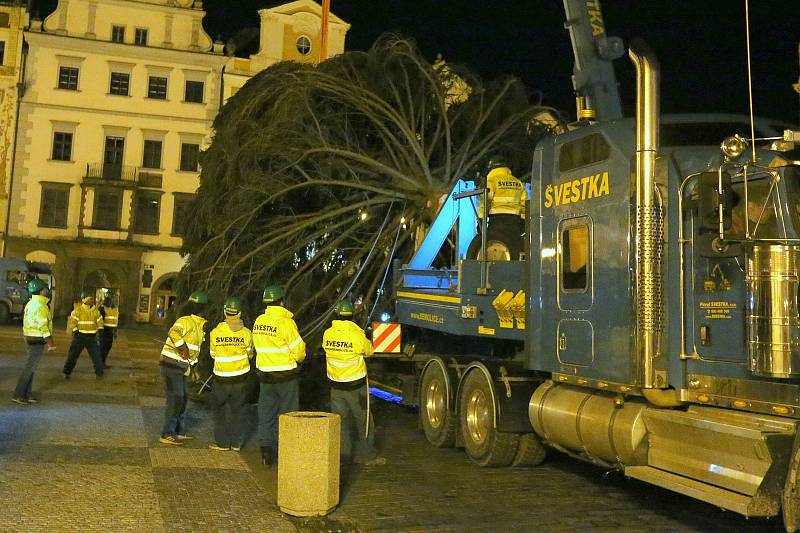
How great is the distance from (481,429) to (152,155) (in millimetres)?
34245

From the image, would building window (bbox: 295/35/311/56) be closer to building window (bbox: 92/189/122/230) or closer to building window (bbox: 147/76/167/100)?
building window (bbox: 147/76/167/100)

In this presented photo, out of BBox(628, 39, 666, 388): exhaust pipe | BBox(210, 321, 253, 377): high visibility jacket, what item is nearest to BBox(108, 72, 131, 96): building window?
BBox(210, 321, 253, 377): high visibility jacket

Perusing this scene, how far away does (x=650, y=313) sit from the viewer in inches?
235

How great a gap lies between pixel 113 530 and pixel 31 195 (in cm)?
3636

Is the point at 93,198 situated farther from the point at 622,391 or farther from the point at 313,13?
the point at 622,391

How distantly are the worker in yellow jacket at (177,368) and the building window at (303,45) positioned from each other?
3108 cm

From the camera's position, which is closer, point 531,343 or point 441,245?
point 531,343

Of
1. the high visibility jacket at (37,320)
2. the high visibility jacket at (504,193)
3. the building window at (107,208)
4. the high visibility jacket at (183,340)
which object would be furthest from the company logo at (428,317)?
the building window at (107,208)

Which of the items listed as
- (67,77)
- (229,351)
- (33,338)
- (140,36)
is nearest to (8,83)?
(67,77)

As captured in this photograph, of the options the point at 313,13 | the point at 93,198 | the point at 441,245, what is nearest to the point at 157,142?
the point at 93,198

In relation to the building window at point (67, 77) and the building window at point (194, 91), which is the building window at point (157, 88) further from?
the building window at point (67, 77)

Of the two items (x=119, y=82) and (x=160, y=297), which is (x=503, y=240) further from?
(x=119, y=82)

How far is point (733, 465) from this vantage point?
529 centimetres

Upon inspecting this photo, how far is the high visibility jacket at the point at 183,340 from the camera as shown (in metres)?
8.95
